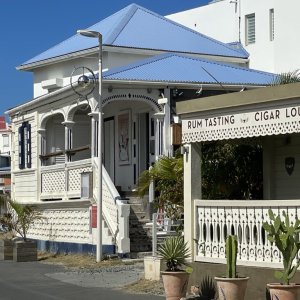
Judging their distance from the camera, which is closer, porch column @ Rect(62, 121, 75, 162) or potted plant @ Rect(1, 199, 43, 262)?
potted plant @ Rect(1, 199, 43, 262)

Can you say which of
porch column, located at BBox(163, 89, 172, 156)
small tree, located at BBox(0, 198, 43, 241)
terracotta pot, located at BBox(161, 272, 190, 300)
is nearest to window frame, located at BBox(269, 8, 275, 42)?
porch column, located at BBox(163, 89, 172, 156)

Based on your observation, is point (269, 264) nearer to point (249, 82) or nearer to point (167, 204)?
point (167, 204)

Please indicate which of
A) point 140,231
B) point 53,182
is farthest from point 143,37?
point 140,231

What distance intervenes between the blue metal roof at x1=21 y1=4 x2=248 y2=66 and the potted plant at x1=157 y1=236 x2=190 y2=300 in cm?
1624

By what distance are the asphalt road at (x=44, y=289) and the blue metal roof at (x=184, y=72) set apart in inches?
254

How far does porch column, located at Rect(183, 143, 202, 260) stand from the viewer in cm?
1509

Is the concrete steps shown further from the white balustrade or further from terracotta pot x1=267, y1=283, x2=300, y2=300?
terracotta pot x1=267, y1=283, x2=300, y2=300

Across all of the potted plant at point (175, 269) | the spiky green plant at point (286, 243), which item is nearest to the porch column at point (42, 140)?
the potted plant at point (175, 269)

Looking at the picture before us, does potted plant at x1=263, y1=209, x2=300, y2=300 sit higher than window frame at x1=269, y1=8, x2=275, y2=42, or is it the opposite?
window frame at x1=269, y1=8, x2=275, y2=42

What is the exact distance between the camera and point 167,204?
771 inches

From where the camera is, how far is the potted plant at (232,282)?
41.3 ft

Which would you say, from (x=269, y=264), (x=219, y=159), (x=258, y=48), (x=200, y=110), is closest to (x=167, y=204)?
(x=219, y=159)

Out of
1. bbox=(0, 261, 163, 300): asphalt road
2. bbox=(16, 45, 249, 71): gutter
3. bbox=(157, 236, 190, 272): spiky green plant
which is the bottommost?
bbox=(0, 261, 163, 300): asphalt road

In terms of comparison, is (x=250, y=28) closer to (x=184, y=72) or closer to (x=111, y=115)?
(x=111, y=115)
